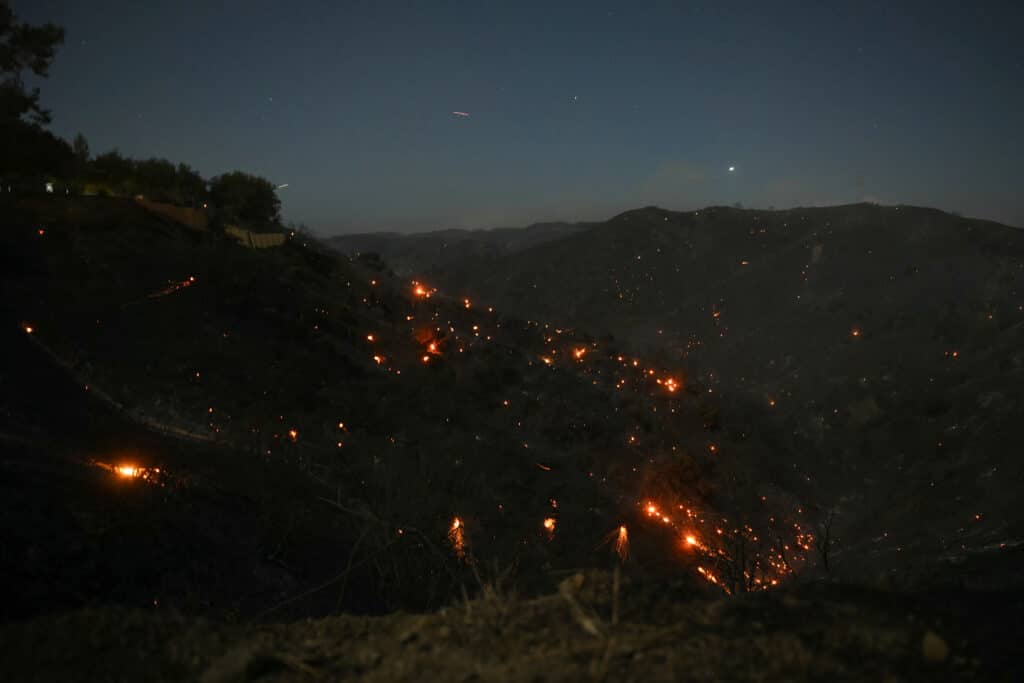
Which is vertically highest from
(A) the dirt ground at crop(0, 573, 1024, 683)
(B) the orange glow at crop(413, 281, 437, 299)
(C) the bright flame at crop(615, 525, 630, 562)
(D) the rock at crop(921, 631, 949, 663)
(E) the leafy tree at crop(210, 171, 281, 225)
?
(E) the leafy tree at crop(210, 171, 281, 225)

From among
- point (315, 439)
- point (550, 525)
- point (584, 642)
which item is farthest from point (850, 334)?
point (584, 642)

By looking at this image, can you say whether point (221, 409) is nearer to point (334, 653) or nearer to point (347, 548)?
point (347, 548)

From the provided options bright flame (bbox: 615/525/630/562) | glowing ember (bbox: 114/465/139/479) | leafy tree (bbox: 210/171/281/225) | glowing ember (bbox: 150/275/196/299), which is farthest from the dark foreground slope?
leafy tree (bbox: 210/171/281/225)

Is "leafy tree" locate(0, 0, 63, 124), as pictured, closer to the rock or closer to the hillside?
the hillside

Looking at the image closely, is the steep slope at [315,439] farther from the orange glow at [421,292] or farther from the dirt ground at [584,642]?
the orange glow at [421,292]

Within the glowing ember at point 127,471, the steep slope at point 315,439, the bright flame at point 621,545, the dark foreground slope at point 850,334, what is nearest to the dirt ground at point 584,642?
the steep slope at point 315,439

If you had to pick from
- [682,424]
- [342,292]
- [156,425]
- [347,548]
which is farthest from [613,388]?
[347,548]
